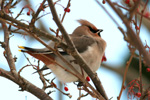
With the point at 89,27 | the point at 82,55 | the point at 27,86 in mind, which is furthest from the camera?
the point at 89,27

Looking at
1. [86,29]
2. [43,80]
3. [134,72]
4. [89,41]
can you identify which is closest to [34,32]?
[43,80]

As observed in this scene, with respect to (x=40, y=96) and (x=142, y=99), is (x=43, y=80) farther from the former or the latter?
(x=142, y=99)

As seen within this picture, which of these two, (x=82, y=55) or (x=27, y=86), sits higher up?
(x=82, y=55)

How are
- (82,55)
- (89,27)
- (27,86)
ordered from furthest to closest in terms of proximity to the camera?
(89,27), (82,55), (27,86)

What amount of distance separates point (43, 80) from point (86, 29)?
4.92 feet

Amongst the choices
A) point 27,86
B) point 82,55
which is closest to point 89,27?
point 82,55

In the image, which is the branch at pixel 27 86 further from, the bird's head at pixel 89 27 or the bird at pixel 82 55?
the bird's head at pixel 89 27

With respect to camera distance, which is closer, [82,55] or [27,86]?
[27,86]

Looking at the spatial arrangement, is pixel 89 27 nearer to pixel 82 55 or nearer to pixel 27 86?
pixel 82 55

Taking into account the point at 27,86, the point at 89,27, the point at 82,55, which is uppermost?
the point at 89,27

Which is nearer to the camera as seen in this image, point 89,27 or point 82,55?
point 82,55

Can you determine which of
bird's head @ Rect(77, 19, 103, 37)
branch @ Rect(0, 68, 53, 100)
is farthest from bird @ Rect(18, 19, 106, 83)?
bird's head @ Rect(77, 19, 103, 37)

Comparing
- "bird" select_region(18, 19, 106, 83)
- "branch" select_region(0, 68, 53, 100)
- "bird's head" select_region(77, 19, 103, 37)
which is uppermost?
"bird's head" select_region(77, 19, 103, 37)

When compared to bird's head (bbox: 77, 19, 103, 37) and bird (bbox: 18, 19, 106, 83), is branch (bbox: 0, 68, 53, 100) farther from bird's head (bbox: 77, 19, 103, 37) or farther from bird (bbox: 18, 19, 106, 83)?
bird's head (bbox: 77, 19, 103, 37)
